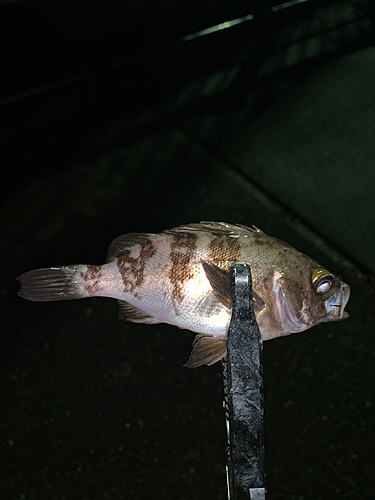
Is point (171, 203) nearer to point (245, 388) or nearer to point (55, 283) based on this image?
point (55, 283)

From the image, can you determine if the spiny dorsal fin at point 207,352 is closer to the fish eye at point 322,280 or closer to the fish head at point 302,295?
the fish head at point 302,295

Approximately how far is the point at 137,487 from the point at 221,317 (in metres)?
0.80

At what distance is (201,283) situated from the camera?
1.32 m

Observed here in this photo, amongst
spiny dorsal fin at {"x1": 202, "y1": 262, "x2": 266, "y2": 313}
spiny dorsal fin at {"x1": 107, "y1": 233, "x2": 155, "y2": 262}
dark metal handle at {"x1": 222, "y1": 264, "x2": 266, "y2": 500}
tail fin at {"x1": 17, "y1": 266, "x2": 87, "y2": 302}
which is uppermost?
spiny dorsal fin at {"x1": 107, "y1": 233, "x2": 155, "y2": 262}

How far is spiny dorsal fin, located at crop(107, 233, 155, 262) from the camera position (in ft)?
4.64

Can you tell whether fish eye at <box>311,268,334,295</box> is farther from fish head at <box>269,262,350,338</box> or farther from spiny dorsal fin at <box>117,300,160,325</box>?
spiny dorsal fin at <box>117,300,160,325</box>

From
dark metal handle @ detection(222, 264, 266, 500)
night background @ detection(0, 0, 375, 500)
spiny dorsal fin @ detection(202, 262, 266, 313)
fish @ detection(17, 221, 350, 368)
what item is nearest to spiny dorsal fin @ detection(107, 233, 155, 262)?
fish @ detection(17, 221, 350, 368)

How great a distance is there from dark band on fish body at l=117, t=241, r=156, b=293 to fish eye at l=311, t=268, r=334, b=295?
40 cm

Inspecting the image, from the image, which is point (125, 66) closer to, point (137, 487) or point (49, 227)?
point (49, 227)

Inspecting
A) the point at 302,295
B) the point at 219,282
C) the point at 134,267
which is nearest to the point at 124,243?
the point at 134,267

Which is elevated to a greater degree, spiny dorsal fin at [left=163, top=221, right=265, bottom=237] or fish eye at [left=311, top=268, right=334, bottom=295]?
spiny dorsal fin at [left=163, top=221, right=265, bottom=237]

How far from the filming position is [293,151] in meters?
2.87

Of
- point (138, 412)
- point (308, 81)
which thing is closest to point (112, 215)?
point (138, 412)

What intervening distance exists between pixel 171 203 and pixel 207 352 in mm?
1364
